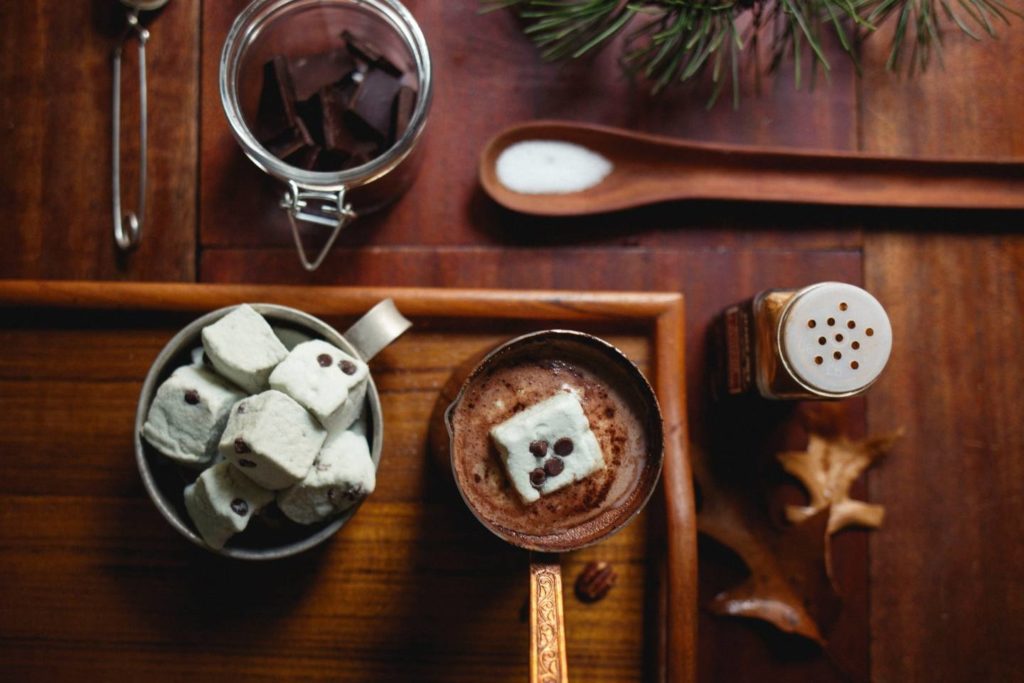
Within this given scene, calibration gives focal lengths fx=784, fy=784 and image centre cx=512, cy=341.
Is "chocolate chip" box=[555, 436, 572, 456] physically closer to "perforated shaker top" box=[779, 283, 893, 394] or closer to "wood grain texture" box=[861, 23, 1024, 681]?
"perforated shaker top" box=[779, 283, 893, 394]

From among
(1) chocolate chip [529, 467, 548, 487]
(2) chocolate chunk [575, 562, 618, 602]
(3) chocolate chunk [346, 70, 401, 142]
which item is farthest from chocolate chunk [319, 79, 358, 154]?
(2) chocolate chunk [575, 562, 618, 602]

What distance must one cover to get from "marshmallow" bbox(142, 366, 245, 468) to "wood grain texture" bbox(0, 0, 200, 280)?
219 mm

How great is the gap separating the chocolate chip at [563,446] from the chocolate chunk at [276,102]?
1.26 ft

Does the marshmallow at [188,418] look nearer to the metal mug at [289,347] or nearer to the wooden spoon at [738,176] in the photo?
the metal mug at [289,347]

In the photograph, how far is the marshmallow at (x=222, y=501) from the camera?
0.61 meters

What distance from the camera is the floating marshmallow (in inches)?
24.1

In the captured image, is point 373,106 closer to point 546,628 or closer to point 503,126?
point 503,126

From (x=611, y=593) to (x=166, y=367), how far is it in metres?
0.46

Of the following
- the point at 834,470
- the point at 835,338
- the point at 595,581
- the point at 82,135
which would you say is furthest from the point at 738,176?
the point at 82,135

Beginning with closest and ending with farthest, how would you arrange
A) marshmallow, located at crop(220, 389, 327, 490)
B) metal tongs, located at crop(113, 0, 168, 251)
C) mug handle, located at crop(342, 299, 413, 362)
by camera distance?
marshmallow, located at crop(220, 389, 327, 490) < mug handle, located at crop(342, 299, 413, 362) < metal tongs, located at crop(113, 0, 168, 251)

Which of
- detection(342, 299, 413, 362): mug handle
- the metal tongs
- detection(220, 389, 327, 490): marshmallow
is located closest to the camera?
detection(220, 389, 327, 490): marshmallow

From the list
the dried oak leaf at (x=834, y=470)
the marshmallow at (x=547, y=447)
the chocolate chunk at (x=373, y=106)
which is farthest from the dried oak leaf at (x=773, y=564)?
the chocolate chunk at (x=373, y=106)

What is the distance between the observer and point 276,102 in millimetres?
743

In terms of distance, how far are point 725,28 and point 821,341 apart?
335 millimetres
